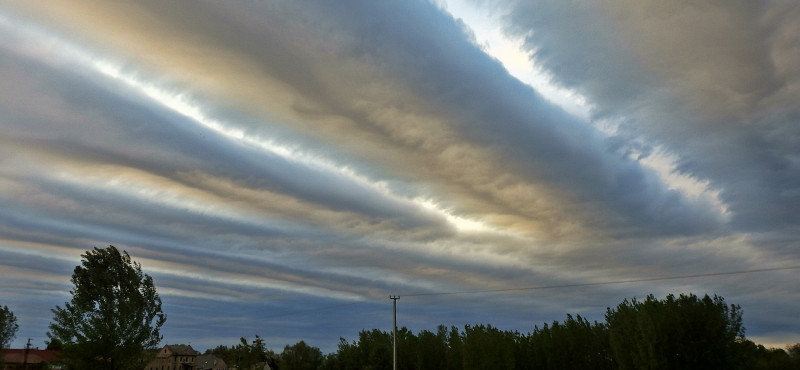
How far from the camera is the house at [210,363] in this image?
189 metres

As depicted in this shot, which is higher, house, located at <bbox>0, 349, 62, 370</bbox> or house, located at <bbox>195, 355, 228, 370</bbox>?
house, located at <bbox>0, 349, 62, 370</bbox>

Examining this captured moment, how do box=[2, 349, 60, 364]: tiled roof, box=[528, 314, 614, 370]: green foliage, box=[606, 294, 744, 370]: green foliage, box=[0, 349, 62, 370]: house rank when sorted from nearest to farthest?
box=[606, 294, 744, 370]: green foliage → box=[528, 314, 614, 370]: green foliage → box=[0, 349, 62, 370]: house → box=[2, 349, 60, 364]: tiled roof

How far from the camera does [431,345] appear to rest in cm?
9675

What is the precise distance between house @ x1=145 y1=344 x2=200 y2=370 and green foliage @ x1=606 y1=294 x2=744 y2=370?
15970 cm

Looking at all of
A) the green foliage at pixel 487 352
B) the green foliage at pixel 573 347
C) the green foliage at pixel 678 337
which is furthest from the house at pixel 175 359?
the green foliage at pixel 678 337

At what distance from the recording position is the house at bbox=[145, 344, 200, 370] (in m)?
184

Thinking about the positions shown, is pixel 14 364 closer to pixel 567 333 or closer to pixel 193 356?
pixel 193 356

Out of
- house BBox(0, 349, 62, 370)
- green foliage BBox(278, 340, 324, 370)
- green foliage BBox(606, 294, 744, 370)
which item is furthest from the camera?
house BBox(0, 349, 62, 370)

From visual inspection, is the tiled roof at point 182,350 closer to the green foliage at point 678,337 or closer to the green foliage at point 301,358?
the green foliage at point 301,358

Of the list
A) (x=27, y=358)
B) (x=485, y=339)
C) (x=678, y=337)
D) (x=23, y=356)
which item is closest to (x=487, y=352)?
(x=485, y=339)

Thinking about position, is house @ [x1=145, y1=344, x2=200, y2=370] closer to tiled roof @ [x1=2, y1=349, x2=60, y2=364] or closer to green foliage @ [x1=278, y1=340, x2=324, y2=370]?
tiled roof @ [x1=2, y1=349, x2=60, y2=364]

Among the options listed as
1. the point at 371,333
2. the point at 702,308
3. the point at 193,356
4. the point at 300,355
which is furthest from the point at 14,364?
the point at 702,308

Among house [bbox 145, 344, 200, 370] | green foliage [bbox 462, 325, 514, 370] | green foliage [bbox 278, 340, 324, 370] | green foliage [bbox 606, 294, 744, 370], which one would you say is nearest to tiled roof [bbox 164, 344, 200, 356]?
house [bbox 145, 344, 200, 370]

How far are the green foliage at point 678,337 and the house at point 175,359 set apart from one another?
160 meters
